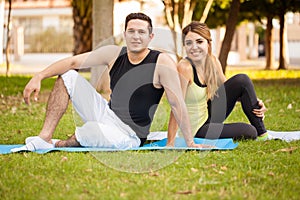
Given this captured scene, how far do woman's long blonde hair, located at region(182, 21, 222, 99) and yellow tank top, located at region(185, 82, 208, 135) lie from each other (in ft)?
0.22

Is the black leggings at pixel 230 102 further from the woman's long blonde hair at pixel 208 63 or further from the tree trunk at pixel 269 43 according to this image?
the tree trunk at pixel 269 43

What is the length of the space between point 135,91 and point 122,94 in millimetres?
123

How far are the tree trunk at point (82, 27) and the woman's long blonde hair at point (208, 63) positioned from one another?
12.6 meters

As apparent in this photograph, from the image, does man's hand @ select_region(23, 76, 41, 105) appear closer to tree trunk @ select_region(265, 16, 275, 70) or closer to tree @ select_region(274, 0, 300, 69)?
tree @ select_region(274, 0, 300, 69)

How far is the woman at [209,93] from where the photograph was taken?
5090 mm

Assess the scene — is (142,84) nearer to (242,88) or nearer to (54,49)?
(242,88)

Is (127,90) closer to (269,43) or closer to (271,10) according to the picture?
(271,10)

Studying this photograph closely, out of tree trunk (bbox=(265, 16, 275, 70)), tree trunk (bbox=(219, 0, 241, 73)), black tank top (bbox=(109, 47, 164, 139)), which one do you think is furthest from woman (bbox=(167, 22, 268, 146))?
tree trunk (bbox=(265, 16, 275, 70))

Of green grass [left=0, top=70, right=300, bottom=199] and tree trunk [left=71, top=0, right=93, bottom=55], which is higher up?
tree trunk [left=71, top=0, right=93, bottom=55]

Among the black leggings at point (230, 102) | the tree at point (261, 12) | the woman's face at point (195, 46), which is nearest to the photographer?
the woman's face at point (195, 46)

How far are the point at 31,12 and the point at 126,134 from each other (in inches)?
1155

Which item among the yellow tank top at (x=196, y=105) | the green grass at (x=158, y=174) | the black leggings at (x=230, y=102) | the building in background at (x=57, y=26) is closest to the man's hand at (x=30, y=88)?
the green grass at (x=158, y=174)

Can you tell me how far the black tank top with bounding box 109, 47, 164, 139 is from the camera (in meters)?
4.83

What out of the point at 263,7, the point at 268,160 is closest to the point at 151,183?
the point at 268,160
